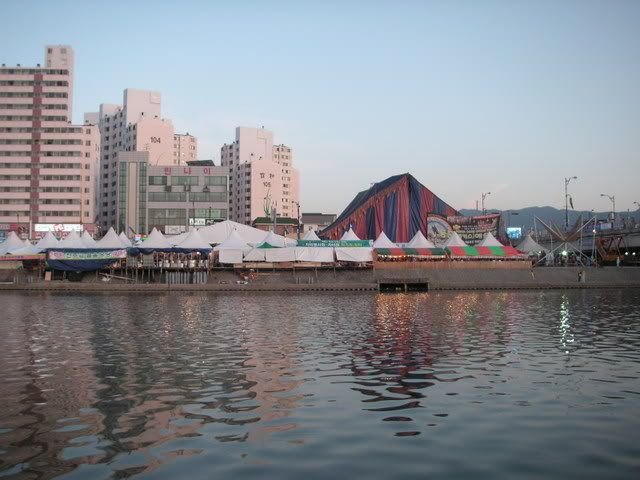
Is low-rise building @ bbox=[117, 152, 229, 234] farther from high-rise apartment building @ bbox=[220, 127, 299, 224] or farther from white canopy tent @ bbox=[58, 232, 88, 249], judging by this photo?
white canopy tent @ bbox=[58, 232, 88, 249]

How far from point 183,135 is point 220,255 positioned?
12466cm

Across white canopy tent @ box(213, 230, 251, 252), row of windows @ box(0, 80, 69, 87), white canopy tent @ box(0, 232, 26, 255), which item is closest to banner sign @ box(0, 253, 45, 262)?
white canopy tent @ box(0, 232, 26, 255)

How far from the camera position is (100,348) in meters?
22.3

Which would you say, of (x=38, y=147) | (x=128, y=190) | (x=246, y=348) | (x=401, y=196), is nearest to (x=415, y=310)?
(x=246, y=348)

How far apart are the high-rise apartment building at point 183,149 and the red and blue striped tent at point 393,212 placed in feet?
335

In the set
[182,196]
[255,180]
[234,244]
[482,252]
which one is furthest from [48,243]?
[255,180]

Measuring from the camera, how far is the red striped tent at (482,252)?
7406 centimetres

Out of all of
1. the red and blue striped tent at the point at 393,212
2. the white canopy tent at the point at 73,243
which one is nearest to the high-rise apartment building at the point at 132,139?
the red and blue striped tent at the point at 393,212

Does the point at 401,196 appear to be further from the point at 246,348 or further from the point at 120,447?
the point at 120,447

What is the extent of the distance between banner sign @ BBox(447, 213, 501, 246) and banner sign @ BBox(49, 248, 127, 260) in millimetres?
44571

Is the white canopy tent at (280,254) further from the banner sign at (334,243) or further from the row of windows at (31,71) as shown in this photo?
the row of windows at (31,71)

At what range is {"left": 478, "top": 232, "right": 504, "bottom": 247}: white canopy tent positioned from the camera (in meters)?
76.8

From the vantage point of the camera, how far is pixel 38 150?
5005 inches

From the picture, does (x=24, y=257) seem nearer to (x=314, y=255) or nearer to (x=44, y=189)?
(x=314, y=255)
